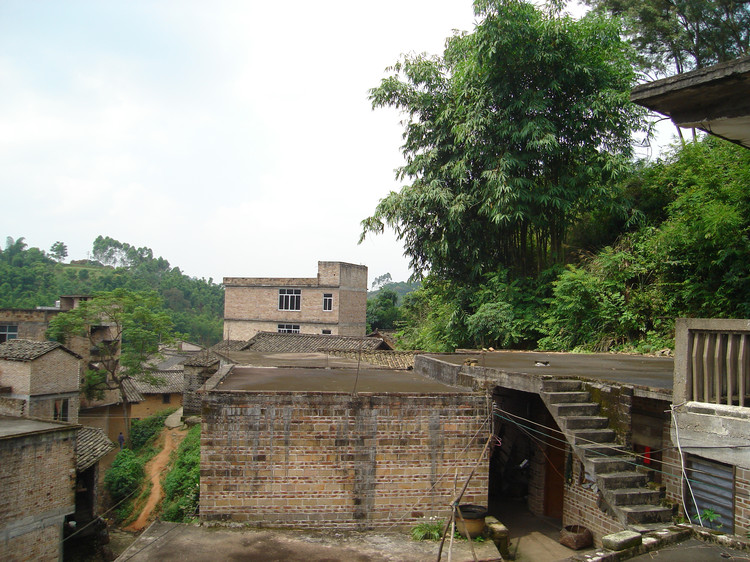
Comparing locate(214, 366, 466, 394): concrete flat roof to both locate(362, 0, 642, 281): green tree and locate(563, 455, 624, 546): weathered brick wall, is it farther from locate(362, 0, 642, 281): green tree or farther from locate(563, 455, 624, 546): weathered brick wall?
locate(362, 0, 642, 281): green tree

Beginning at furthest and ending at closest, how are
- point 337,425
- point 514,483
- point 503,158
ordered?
point 503,158, point 514,483, point 337,425

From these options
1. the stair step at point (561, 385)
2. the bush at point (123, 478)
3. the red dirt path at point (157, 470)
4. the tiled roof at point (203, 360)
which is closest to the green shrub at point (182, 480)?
the red dirt path at point (157, 470)

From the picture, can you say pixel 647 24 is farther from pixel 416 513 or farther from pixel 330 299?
pixel 330 299

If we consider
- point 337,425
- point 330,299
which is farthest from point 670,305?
point 330,299

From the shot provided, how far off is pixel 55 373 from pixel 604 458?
63.8ft

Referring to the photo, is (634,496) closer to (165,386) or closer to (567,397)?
(567,397)

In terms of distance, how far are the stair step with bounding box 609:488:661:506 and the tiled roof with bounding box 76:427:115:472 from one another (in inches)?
514

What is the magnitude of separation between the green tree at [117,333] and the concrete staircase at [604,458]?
21.5 metres

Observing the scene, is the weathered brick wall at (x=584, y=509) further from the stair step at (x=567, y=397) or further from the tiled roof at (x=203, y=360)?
the tiled roof at (x=203, y=360)

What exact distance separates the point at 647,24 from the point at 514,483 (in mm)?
17744

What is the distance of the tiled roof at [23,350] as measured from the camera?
60.0 feet

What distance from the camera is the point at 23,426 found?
42.3 ft

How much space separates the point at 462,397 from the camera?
7.38m

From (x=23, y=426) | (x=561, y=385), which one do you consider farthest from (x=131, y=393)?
(x=561, y=385)
